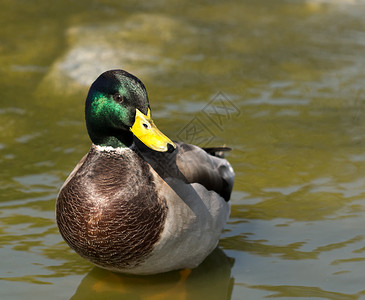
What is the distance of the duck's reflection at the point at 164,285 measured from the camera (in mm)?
4039

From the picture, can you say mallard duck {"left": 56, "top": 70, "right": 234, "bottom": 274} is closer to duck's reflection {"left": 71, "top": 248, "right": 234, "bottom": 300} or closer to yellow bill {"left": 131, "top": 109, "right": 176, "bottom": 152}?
yellow bill {"left": 131, "top": 109, "right": 176, "bottom": 152}

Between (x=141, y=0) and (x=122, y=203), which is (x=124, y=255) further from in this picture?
(x=141, y=0)

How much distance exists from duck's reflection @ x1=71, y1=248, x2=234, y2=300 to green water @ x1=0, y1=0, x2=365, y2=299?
1 cm

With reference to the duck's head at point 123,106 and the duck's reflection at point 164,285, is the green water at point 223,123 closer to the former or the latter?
the duck's reflection at point 164,285

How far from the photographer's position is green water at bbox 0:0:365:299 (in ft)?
13.8

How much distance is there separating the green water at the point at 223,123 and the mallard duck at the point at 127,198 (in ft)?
1.25

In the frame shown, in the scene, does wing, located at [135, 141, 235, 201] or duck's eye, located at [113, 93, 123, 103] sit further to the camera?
wing, located at [135, 141, 235, 201]

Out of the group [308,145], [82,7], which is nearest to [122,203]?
[308,145]

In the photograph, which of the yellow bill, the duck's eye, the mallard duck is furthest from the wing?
the duck's eye

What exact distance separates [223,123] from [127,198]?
9.48 ft

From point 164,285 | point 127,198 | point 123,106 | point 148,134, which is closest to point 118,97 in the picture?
point 123,106

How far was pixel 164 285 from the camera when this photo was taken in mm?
4152

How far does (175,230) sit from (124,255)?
302 millimetres

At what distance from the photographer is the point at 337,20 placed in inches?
344
